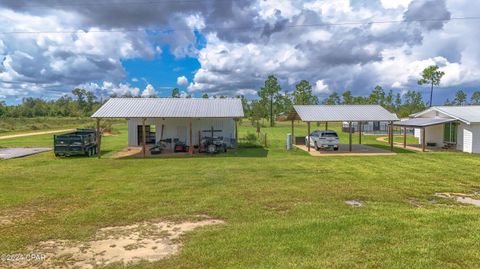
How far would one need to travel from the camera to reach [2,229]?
22.5 feet

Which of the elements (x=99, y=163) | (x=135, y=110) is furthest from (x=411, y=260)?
(x=135, y=110)

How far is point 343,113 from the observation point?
999 inches

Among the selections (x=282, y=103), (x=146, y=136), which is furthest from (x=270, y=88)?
(x=146, y=136)

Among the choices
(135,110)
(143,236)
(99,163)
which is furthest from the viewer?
(135,110)

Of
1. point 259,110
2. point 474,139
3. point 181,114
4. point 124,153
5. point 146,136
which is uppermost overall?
point 259,110

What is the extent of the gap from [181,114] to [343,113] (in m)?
12.1

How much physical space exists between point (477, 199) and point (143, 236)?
29.6 ft

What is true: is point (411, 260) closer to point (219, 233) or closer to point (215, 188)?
point (219, 233)

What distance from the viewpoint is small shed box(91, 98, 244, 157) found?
883 inches

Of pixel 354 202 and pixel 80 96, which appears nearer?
pixel 354 202

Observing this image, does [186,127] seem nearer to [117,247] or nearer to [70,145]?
[70,145]

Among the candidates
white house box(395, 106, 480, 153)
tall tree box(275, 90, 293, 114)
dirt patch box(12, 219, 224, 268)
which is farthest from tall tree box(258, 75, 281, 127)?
dirt patch box(12, 219, 224, 268)

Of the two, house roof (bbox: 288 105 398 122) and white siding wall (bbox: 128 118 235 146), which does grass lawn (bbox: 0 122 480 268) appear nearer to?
house roof (bbox: 288 105 398 122)

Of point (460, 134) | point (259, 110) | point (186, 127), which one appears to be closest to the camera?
point (460, 134)
